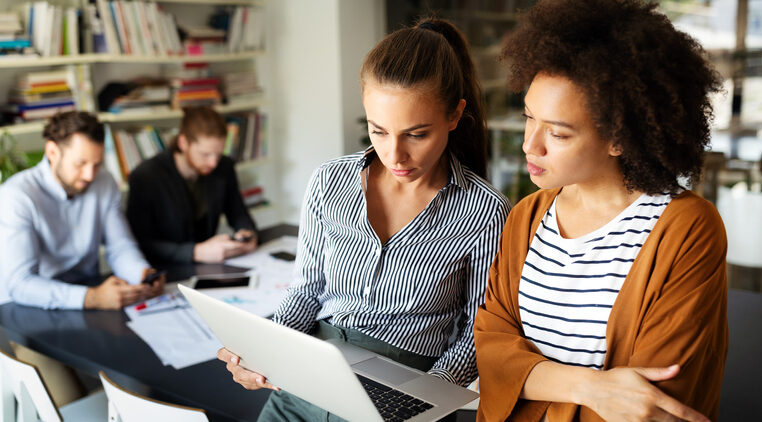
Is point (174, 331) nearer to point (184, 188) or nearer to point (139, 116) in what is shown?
point (184, 188)

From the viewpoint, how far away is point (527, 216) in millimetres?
1152

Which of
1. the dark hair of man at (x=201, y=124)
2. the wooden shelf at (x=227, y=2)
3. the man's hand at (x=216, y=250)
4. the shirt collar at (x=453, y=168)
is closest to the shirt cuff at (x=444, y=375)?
the shirt collar at (x=453, y=168)

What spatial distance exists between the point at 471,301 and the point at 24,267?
1.53 metres

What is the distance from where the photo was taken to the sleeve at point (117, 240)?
2.40 metres

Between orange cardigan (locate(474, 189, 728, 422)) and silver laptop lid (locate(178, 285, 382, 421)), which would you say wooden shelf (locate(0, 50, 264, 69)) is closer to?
silver laptop lid (locate(178, 285, 382, 421))

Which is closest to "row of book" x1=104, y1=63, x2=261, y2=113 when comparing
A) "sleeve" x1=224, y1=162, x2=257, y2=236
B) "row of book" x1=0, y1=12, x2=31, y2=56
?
"row of book" x1=0, y1=12, x2=31, y2=56

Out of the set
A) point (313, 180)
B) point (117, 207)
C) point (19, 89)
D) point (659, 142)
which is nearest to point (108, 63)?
point (19, 89)

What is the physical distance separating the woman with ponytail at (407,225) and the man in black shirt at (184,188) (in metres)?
1.27

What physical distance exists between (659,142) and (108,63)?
11.6 feet

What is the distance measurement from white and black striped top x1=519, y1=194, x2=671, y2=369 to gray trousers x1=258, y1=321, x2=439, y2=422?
34 centimetres

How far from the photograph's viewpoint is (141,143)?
12.2 feet

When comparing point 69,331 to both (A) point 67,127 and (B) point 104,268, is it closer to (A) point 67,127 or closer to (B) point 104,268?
(A) point 67,127

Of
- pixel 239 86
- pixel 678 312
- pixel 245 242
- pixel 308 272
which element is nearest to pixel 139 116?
pixel 239 86

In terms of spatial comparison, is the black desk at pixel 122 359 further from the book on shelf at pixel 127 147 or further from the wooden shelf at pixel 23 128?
the book on shelf at pixel 127 147
